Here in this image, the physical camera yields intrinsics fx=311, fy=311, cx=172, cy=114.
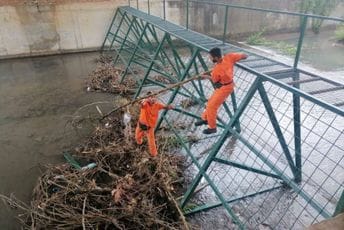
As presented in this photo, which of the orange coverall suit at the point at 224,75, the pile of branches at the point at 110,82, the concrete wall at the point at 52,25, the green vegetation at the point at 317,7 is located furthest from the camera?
the green vegetation at the point at 317,7

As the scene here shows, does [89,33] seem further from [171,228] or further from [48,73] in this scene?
[171,228]

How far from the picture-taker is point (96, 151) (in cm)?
444

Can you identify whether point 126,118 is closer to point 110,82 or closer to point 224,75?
point 224,75

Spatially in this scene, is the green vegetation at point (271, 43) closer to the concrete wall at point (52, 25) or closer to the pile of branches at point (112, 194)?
the concrete wall at point (52, 25)

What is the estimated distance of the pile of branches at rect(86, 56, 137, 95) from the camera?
7.30m

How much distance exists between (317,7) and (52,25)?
10282 millimetres

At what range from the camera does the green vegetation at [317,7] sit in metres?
12.6

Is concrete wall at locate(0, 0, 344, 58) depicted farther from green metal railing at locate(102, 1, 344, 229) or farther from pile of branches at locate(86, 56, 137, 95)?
green metal railing at locate(102, 1, 344, 229)

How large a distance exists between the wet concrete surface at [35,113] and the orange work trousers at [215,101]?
242 cm

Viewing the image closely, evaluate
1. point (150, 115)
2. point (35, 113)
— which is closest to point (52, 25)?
point (35, 113)

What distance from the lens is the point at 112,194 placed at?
11.3 feet

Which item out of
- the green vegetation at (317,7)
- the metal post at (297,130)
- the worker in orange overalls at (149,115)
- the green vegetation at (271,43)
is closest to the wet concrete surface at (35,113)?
the worker in orange overalls at (149,115)

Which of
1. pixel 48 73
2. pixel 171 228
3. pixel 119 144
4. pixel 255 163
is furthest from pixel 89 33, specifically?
pixel 171 228

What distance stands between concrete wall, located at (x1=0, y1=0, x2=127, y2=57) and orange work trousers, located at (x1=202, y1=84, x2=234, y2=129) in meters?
7.82
